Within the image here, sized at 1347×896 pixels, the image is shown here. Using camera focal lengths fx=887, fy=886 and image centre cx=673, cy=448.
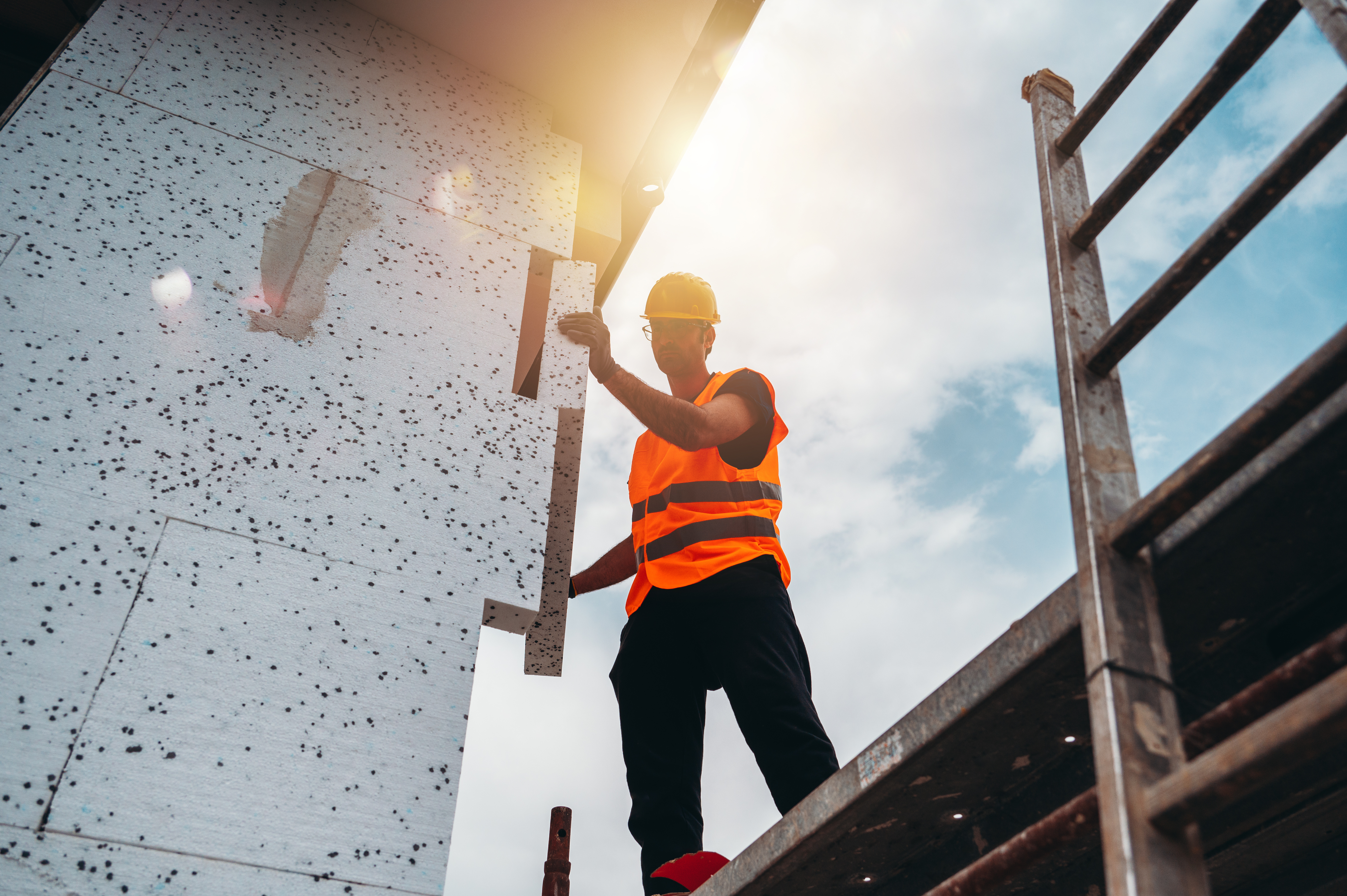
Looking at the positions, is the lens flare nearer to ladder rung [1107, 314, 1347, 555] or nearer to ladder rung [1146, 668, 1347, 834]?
ladder rung [1107, 314, 1347, 555]

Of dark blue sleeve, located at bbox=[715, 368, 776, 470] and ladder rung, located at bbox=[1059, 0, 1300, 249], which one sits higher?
dark blue sleeve, located at bbox=[715, 368, 776, 470]

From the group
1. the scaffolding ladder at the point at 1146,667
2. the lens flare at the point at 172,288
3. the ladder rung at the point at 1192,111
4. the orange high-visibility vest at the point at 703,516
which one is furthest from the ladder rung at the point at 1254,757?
the lens flare at the point at 172,288

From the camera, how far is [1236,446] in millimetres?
907

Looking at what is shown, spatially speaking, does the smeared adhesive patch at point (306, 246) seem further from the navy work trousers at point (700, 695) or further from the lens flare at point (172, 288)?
the navy work trousers at point (700, 695)

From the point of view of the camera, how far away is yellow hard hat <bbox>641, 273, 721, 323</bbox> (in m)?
2.98

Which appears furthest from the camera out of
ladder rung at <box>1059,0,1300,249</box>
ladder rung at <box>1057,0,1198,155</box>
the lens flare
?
the lens flare

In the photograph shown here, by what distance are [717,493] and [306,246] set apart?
141 centimetres

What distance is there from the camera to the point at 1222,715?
93 centimetres

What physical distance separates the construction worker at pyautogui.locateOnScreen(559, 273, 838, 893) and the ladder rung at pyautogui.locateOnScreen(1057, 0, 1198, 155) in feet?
4.00

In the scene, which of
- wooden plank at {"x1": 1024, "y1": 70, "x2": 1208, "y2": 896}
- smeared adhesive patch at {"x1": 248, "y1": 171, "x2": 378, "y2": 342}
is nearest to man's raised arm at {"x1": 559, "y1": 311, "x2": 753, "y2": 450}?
smeared adhesive patch at {"x1": 248, "y1": 171, "x2": 378, "y2": 342}

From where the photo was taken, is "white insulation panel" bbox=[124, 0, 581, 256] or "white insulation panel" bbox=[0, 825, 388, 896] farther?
"white insulation panel" bbox=[124, 0, 581, 256]

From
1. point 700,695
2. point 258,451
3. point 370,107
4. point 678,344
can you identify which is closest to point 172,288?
point 258,451

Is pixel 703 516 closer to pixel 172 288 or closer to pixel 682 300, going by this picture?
pixel 682 300

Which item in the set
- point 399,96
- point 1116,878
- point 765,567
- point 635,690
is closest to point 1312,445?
point 1116,878
